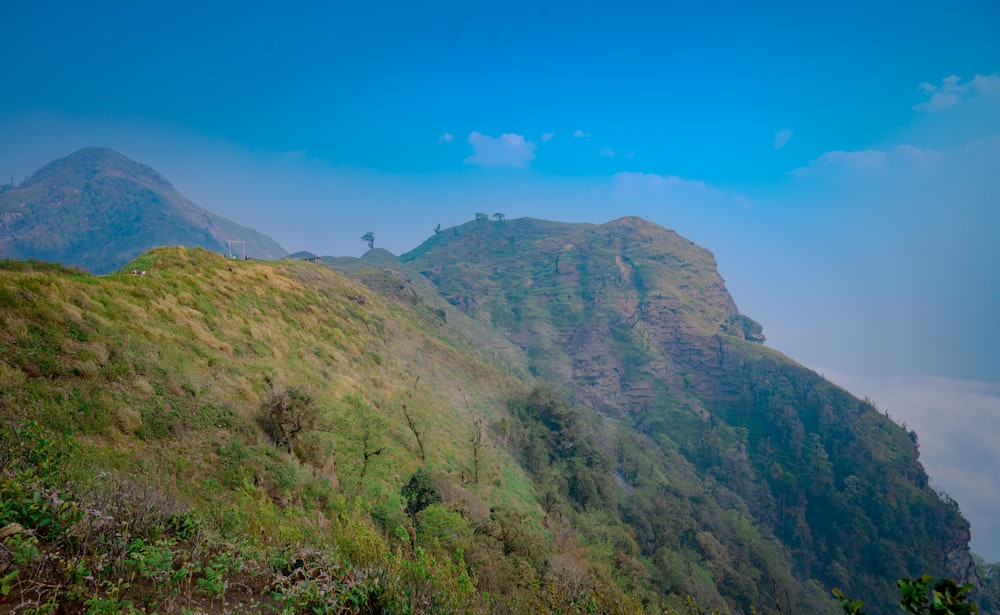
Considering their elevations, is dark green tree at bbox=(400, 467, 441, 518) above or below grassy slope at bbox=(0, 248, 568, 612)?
below

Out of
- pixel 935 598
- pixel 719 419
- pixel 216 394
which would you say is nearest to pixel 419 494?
pixel 216 394

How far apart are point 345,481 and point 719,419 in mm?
118853

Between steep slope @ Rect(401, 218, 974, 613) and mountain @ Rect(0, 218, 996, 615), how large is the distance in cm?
64

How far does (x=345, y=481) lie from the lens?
1513 centimetres

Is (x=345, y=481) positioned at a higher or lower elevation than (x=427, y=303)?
lower

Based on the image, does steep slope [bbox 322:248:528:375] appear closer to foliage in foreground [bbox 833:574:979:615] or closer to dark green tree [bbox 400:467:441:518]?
dark green tree [bbox 400:467:441:518]

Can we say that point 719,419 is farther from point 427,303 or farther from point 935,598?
point 935,598

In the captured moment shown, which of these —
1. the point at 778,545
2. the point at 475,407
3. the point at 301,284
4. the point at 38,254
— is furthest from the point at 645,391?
the point at 38,254

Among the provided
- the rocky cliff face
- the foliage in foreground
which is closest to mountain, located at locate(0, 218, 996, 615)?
the foliage in foreground

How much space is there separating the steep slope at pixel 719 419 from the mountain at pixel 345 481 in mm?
638

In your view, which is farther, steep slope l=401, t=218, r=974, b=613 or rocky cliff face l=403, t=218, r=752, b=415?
rocky cliff face l=403, t=218, r=752, b=415

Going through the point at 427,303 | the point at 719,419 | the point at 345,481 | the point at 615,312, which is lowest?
the point at 719,419

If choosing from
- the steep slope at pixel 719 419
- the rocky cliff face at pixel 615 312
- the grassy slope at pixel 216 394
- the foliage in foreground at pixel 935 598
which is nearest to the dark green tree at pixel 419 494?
the grassy slope at pixel 216 394

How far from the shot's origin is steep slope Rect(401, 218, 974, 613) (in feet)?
220
